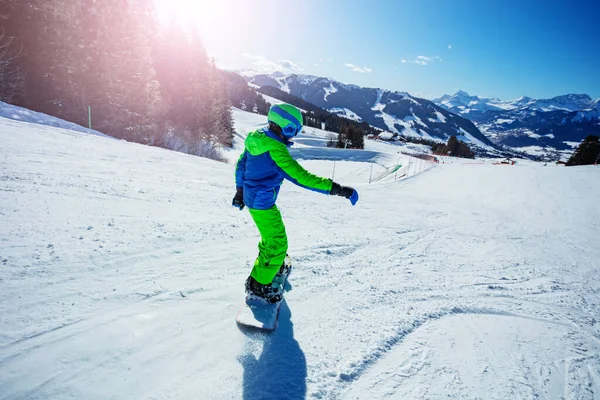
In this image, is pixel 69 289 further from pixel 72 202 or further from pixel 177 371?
pixel 72 202

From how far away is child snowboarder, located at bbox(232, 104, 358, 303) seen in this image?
2863 millimetres

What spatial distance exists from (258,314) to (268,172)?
144cm

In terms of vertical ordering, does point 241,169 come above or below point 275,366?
above

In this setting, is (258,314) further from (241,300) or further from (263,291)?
(241,300)

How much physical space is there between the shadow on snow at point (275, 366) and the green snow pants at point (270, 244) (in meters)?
0.54

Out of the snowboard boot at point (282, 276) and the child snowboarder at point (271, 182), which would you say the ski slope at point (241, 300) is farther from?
the child snowboarder at point (271, 182)

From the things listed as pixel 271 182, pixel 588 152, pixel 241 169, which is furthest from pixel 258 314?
pixel 588 152

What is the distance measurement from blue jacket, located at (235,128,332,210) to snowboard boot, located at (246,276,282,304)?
0.84 m

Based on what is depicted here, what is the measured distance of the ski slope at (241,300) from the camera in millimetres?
2180

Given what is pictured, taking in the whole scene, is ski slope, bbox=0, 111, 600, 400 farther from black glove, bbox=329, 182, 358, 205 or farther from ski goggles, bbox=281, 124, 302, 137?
ski goggles, bbox=281, 124, 302, 137

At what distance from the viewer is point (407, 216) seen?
734cm

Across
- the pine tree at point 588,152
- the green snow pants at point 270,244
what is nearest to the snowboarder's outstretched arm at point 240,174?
the green snow pants at point 270,244

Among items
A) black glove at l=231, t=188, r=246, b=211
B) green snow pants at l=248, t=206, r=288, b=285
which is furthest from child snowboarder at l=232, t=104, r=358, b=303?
black glove at l=231, t=188, r=246, b=211

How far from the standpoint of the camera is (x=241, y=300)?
3.13m
